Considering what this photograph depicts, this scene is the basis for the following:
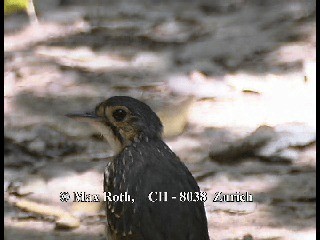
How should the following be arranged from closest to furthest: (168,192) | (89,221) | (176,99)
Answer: (168,192) → (89,221) → (176,99)

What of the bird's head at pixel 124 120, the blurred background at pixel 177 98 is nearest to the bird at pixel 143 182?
the bird's head at pixel 124 120

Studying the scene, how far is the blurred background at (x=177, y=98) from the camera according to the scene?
3.65 m

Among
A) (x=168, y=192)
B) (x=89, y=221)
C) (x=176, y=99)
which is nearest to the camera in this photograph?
(x=168, y=192)

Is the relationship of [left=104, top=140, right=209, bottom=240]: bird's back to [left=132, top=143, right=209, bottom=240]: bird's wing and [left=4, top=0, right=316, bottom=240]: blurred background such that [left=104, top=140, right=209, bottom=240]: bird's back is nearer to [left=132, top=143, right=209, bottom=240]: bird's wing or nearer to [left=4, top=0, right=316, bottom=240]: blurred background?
[left=132, top=143, right=209, bottom=240]: bird's wing

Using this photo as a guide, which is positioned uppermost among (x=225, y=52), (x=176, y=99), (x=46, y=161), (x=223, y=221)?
(x=225, y=52)

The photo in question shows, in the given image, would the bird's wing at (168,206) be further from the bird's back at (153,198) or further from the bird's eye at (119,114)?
the bird's eye at (119,114)

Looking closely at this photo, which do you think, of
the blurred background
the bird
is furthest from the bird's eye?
the blurred background

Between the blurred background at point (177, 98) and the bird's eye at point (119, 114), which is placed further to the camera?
the blurred background at point (177, 98)

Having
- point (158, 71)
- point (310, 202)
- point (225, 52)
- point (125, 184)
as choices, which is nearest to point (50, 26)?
point (158, 71)

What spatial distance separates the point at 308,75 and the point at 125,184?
1217mm

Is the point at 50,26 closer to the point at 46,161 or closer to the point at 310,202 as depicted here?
the point at 46,161

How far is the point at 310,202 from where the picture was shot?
3.69 meters

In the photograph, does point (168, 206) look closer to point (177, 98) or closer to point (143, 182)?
point (143, 182)

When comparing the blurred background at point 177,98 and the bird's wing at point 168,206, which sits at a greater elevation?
the blurred background at point 177,98
